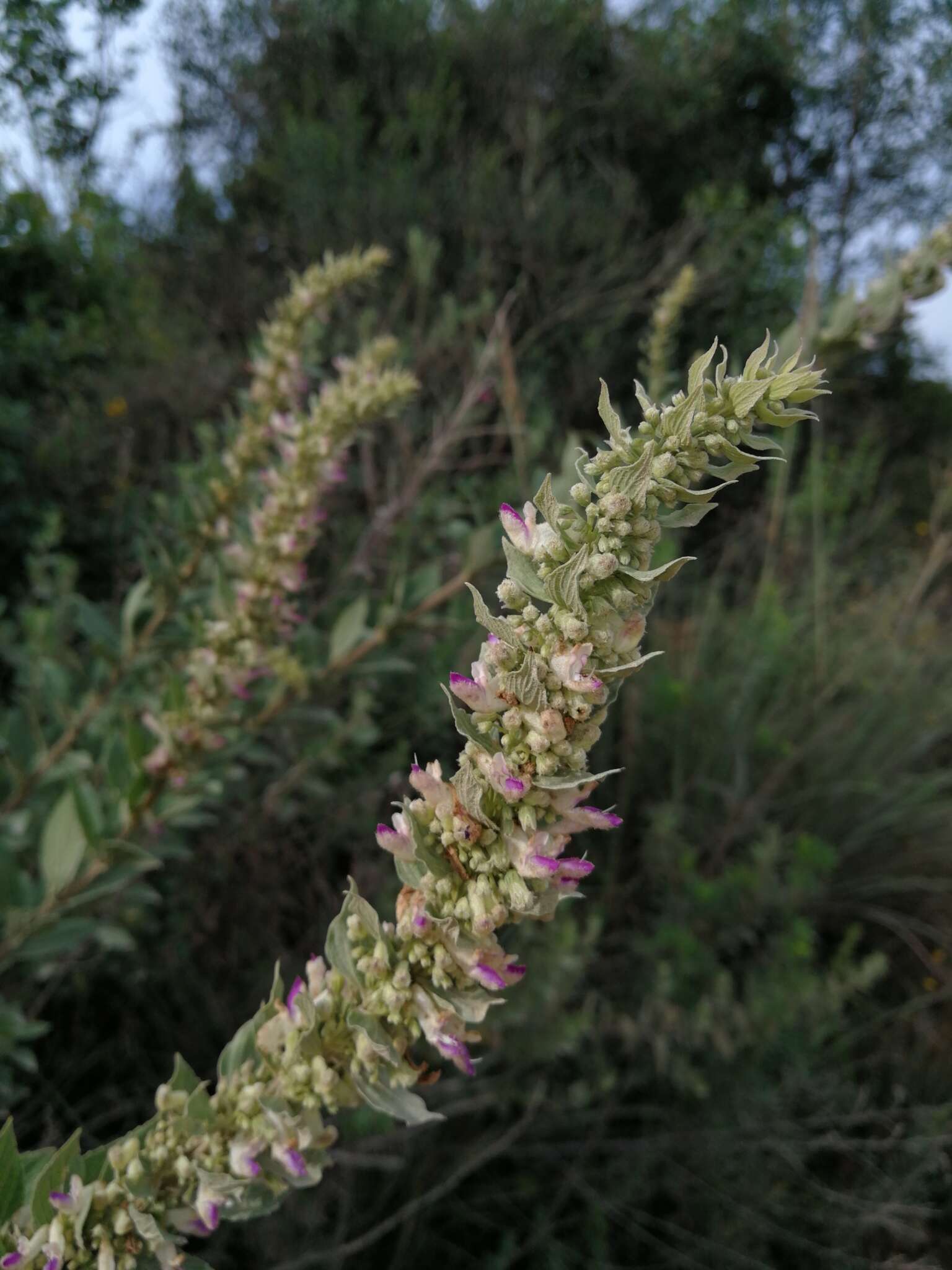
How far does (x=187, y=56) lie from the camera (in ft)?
18.2

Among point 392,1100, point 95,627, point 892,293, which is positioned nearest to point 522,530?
point 392,1100

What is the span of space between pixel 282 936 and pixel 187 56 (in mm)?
5690

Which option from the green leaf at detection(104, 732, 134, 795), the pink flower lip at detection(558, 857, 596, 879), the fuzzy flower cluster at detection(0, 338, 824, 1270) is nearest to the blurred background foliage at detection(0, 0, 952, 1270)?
the green leaf at detection(104, 732, 134, 795)

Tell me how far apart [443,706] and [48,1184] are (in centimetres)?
169

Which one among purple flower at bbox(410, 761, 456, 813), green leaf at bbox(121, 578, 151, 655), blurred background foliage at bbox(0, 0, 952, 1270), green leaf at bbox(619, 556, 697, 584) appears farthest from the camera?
blurred background foliage at bbox(0, 0, 952, 1270)

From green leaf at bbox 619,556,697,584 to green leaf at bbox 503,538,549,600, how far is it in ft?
0.17

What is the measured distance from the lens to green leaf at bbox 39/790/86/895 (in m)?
1.20

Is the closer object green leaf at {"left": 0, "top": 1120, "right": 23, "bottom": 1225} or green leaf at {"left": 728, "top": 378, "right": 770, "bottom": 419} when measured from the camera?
green leaf at {"left": 728, "top": 378, "right": 770, "bottom": 419}

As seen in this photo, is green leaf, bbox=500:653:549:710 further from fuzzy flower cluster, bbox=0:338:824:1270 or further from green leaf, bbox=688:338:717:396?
Answer: green leaf, bbox=688:338:717:396

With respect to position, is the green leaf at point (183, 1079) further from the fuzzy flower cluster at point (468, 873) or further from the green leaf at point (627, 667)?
the green leaf at point (627, 667)

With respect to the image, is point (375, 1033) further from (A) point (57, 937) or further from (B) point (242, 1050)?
(A) point (57, 937)

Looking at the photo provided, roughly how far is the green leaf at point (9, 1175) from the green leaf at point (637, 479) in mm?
664

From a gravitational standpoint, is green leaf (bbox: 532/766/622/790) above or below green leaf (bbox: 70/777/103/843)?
above

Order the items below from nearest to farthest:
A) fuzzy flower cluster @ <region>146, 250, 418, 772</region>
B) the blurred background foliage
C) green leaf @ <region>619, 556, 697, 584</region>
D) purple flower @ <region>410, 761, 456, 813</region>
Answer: green leaf @ <region>619, 556, 697, 584</region> < purple flower @ <region>410, 761, 456, 813</region> < fuzzy flower cluster @ <region>146, 250, 418, 772</region> < the blurred background foliage
